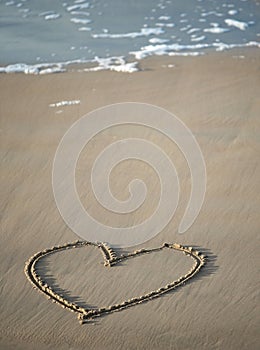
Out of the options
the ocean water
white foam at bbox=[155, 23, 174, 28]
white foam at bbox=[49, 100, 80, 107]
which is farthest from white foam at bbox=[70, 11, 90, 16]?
white foam at bbox=[49, 100, 80, 107]

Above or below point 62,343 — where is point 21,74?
above

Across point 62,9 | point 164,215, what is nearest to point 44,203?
point 164,215

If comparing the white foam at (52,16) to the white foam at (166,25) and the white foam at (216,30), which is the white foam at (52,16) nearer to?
the white foam at (166,25)

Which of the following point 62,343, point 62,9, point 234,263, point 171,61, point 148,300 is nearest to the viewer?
point 62,343

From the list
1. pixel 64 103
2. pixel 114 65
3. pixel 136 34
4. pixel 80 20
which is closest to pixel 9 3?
pixel 80 20

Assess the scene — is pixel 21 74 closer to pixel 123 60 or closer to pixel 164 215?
pixel 123 60

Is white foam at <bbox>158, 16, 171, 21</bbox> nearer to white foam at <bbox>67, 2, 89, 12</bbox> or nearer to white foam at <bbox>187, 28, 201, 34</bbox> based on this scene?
white foam at <bbox>187, 28, 201, 34</bbox>
